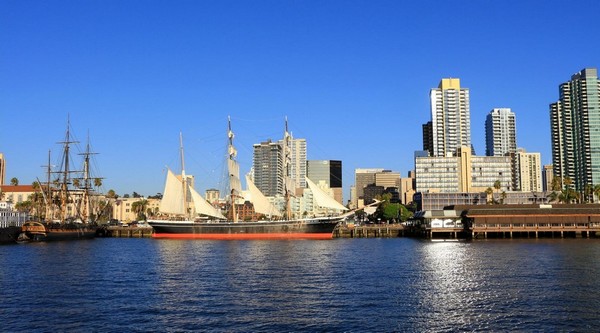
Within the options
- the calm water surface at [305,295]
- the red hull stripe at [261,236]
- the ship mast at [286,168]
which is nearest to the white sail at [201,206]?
the red hull stripe at [261,236]

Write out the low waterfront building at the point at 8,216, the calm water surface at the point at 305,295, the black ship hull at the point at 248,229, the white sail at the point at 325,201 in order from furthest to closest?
the white sail at the point at 325,201, the black ship hull at the point at 248,229, the low waterfront building at the point at 8,216, the calm water surface at the point at 305,295

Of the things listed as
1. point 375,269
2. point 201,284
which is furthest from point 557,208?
point 201,284

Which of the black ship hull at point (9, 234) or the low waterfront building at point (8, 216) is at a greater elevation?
the low waterfront building at point (8, 216)

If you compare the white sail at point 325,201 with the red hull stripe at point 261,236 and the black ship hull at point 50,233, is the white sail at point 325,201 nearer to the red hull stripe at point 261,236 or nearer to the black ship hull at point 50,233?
the red hull stripe at point 261,236

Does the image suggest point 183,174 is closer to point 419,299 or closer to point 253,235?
point 253,235

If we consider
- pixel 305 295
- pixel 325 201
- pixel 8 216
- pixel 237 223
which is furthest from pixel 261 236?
pixel 305 295

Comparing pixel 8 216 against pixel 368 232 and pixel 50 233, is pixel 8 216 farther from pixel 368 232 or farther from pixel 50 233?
pixel 368 232

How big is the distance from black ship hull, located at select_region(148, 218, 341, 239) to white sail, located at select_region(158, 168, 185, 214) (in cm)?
428

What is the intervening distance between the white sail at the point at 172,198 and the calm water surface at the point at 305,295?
75.6m

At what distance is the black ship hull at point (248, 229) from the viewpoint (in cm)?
14475

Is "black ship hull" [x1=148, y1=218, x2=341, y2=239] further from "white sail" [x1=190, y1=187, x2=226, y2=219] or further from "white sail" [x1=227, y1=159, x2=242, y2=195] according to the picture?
"white sail" [x1=227, y1=159, x2=242, y2=195]

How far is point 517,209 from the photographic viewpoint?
454 ft

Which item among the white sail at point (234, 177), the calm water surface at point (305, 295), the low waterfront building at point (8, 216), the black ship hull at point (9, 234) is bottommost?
the calm water surface at point (305, 295)

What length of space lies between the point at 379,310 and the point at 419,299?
6.13 m
